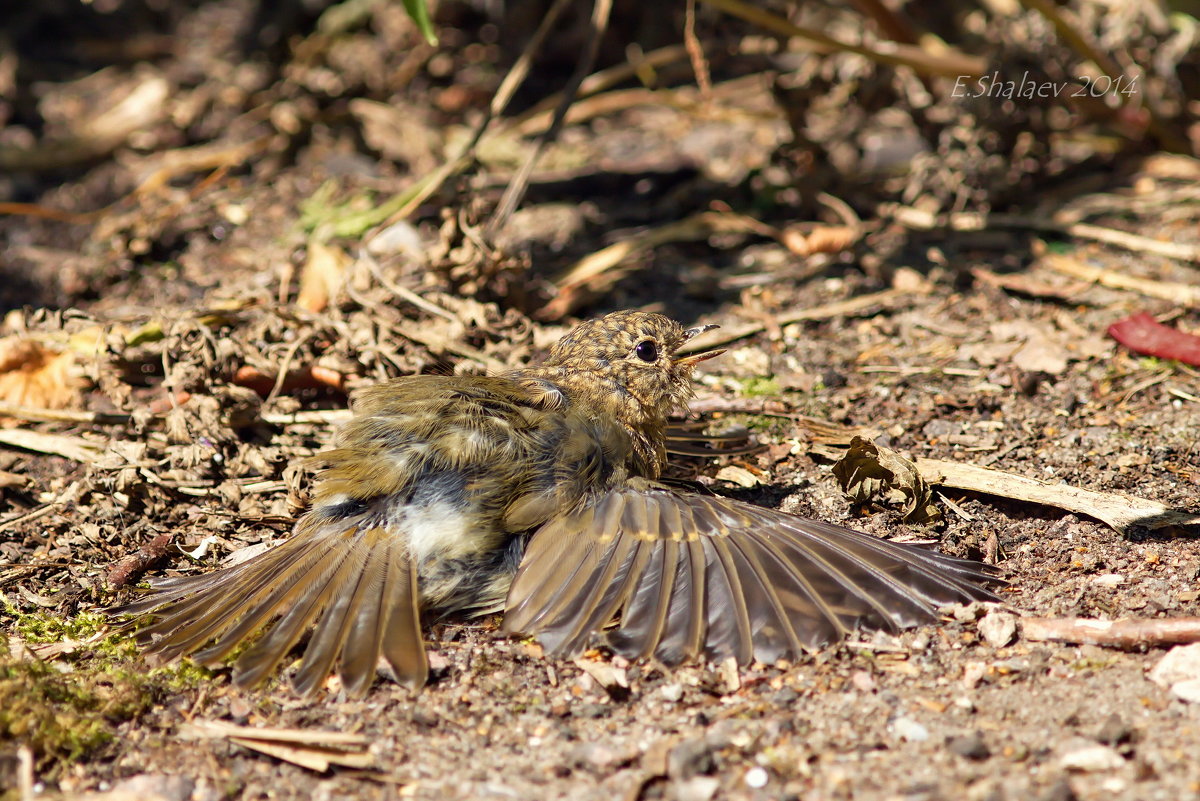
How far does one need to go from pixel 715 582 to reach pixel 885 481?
38.0 inches

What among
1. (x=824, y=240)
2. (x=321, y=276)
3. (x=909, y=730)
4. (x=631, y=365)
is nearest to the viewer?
(x=909, y=730)

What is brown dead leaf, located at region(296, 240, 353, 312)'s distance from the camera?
542 cm

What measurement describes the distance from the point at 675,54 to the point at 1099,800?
479 centimetres

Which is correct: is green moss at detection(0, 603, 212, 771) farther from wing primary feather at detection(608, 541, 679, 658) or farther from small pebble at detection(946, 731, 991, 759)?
small pebble at detection(946, 731, 991, 759)

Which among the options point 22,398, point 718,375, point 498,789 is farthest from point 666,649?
point 22,398

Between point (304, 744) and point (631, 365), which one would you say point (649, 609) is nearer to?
point (304, 744)

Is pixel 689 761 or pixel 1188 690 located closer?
pixel 689 761

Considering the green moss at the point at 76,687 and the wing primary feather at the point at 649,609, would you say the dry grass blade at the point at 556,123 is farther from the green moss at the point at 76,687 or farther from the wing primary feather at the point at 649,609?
the green moss at the point at 76,687

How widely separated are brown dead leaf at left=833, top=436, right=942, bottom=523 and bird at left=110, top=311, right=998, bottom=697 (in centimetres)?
23

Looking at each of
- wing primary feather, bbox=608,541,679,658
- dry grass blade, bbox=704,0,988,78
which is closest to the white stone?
wing primary feather, bbox=608,541,679,658

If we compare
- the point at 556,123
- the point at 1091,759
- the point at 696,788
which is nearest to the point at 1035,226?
the point at 556,123

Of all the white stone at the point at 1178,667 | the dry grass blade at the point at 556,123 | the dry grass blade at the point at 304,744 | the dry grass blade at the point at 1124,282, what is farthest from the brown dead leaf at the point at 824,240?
the dry grass blade at the point at 304,744

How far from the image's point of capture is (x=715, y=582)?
349 centimetres

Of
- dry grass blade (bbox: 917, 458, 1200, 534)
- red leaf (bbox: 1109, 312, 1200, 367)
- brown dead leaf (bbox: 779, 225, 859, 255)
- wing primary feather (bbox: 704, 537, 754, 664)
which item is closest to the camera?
wing primary feather (bbox: 704, 537, 754, 664)
